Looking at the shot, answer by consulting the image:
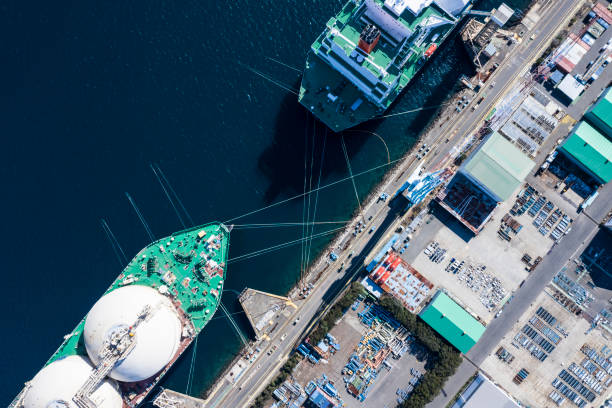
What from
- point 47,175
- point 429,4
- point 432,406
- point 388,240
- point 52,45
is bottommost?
point 47,175

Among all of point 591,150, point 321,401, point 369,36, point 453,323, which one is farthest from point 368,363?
point 369,36

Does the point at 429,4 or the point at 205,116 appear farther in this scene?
the point at 205,116

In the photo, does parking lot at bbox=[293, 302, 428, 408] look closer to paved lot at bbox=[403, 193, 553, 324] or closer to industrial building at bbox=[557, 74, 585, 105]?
paved lot at bbox=[403, 193, 553, 324]

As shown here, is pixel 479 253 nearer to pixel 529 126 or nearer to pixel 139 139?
pixel 529 126

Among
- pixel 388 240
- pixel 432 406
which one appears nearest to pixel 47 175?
pixel 388 240

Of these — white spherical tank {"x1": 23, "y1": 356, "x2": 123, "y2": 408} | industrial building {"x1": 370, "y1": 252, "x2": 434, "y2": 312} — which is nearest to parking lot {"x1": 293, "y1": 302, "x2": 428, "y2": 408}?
industrial building {"x1": 370, "y1": 252, "x2": 434, "y2": 312}

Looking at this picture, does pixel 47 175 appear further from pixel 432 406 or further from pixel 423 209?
pixel 432 406

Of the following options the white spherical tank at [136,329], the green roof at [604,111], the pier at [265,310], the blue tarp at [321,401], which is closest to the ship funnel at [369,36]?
the green roof at [604,111]
